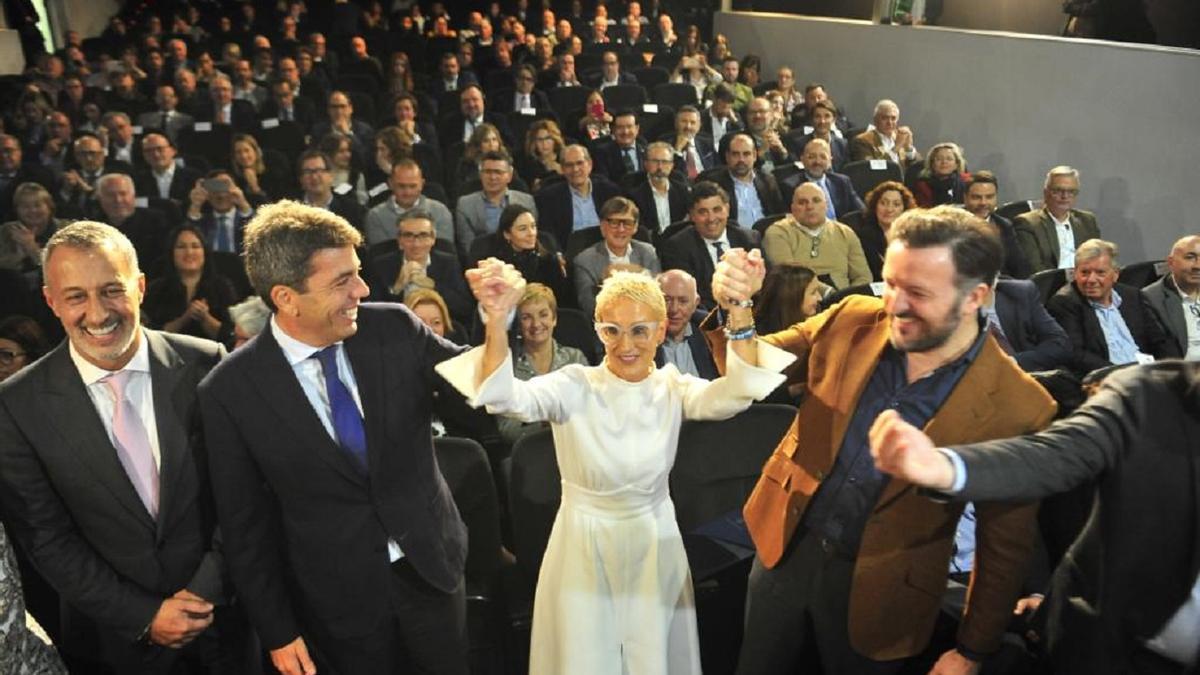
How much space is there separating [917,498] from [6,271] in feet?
14.3

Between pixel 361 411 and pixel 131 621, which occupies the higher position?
pixel 361 411

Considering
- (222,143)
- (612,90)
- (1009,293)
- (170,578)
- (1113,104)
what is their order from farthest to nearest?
1. (612,90)
2. (222,143)
3. (1113,104)
4. (1009,293)
5. (170,578)

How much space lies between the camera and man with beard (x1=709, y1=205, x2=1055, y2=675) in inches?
61.7

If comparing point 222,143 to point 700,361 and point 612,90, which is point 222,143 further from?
point 700,361

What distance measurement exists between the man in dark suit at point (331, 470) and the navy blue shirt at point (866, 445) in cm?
83

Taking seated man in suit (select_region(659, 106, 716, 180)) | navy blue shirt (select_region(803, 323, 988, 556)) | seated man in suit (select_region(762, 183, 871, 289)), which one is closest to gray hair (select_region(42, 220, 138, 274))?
navy blue shirt (select_region(803, 323, 988, 556))

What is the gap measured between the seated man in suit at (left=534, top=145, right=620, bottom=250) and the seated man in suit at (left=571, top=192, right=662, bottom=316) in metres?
0.95

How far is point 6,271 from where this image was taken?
13.7 feet

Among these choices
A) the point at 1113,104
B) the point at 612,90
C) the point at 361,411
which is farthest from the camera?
the point at 612,90

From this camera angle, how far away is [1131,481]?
4.64 feet

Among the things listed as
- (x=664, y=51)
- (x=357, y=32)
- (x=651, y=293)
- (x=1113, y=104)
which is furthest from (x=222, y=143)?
(x=1113, y=104)

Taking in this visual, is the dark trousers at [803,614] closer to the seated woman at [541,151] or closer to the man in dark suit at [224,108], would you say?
the seated woman at [541,151]

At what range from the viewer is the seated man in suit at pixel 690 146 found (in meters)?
6.67

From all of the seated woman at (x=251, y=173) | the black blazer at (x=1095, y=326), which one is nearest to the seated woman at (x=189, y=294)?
the seated woman at (x=251, y=173)
